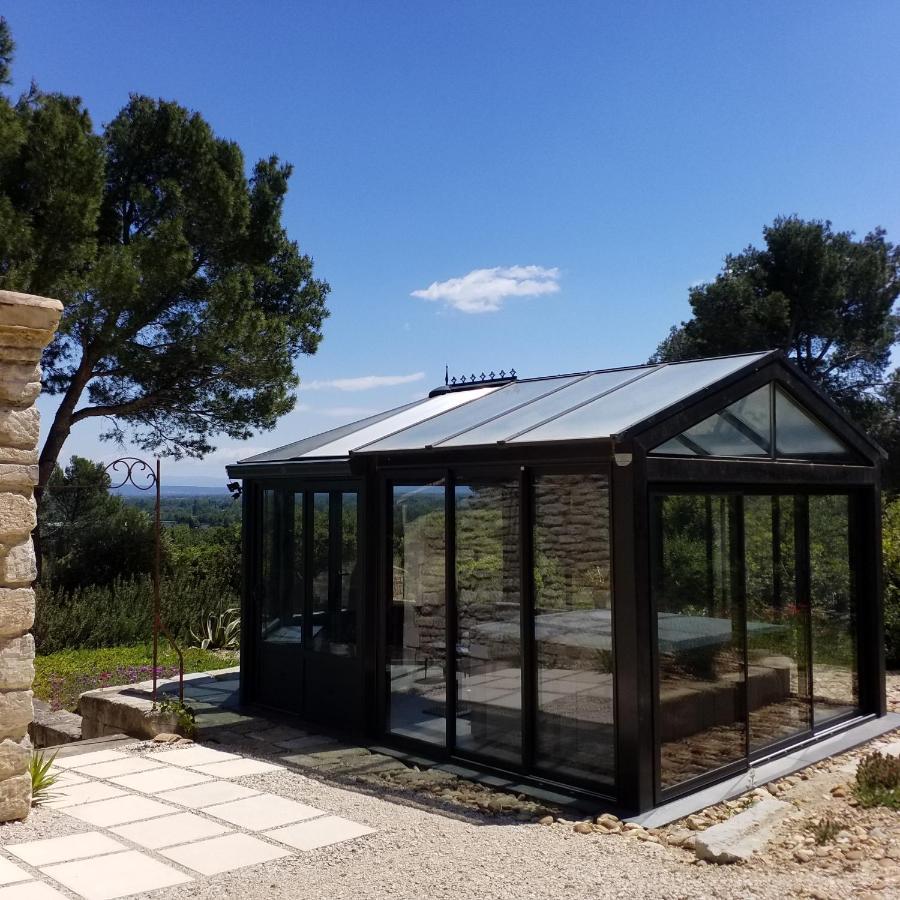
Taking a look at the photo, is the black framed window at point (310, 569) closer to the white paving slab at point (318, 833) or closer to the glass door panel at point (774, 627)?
the white paving slab at point (318, 833)

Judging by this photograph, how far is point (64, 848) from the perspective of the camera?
14.6 ft

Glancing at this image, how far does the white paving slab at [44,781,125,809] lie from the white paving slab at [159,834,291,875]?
1157 mm

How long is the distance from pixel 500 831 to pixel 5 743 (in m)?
2.86

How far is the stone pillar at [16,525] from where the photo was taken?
4.79 metres

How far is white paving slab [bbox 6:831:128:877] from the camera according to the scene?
14.0ft

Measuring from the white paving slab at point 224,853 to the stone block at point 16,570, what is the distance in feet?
5.25

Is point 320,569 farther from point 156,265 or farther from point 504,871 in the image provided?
point 156,265

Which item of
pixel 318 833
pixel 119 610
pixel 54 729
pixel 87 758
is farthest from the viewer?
pixel 119 610

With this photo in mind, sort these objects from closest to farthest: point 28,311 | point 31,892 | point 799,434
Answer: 1. point 31,892
2. point 28,311
3. point 799,434

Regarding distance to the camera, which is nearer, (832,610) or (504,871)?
(504,871)

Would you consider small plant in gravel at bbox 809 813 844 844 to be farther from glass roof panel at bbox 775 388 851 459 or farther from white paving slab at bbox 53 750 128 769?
white paving slab at bbox 53 750 128 769

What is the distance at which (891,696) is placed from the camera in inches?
331

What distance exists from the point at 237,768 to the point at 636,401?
12.6 ft

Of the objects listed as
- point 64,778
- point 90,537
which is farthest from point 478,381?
point 90,537
